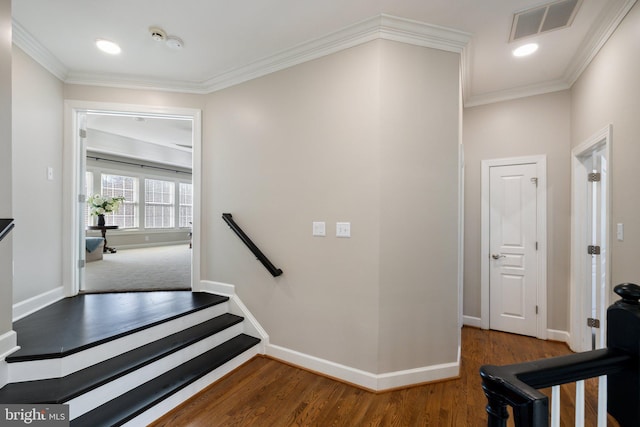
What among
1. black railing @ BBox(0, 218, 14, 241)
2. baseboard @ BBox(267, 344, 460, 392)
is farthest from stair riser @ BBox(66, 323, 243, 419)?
black railing @ BBox(0, 218, 14, 241)

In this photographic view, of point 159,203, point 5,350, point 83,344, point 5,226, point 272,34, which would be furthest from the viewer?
point 159,203

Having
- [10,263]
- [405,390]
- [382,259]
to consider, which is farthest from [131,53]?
[405,390]

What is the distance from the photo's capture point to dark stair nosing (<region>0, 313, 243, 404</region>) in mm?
1586

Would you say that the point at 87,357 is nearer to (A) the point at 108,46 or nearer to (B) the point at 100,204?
(A) the point at 108,46

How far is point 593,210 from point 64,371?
4474mm

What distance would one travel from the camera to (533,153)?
3143mm

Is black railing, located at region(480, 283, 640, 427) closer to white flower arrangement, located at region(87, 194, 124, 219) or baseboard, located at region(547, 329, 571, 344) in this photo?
baseboard, located at region(547, 329, 571, 344)

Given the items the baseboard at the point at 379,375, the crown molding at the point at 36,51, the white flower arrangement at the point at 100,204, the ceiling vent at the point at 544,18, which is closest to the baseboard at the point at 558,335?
the baseboard at the point at 379,375

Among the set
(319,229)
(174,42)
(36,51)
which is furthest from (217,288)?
(36,51)

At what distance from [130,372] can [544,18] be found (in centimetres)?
386

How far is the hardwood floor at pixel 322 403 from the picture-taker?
1850 mm

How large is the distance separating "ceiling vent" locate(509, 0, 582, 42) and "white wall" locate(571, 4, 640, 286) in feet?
1.06

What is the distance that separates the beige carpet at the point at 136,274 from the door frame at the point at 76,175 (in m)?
0.36

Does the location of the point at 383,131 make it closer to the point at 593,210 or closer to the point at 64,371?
the point at 593,210
